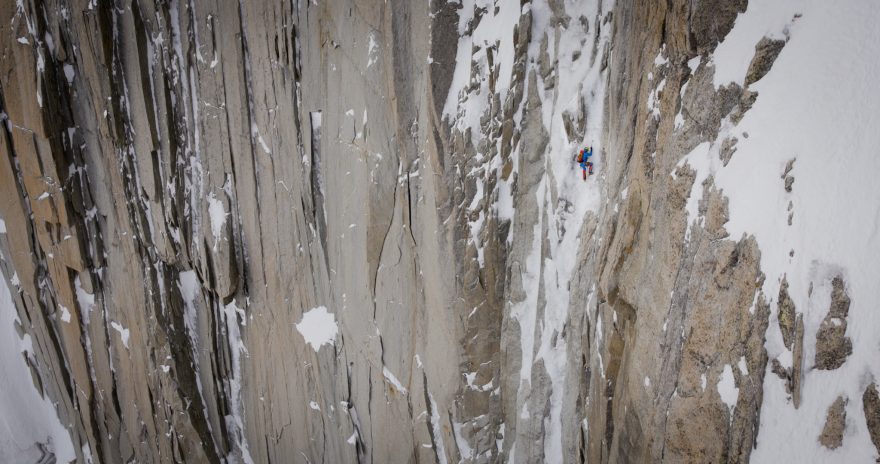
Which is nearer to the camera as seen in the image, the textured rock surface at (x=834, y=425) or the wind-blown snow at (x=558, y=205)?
the textured rock surface at (x=834, y=425)

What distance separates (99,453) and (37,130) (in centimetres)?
600

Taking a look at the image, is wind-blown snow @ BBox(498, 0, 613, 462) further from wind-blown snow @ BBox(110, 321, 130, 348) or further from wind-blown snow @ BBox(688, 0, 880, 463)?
wind-blown snow @ BBox(110, 321, 130, 348)

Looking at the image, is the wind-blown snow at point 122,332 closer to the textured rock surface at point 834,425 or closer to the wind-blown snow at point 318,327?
the wind-blown snow at point 318,327

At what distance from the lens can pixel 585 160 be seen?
4512 mm

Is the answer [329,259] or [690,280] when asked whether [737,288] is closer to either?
[690,280]

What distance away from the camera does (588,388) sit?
4.47 m

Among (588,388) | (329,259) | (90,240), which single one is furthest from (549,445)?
(90,240)

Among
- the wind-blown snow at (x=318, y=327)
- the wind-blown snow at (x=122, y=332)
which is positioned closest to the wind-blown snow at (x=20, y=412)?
the wind-blown snow at (x=122, y=332)

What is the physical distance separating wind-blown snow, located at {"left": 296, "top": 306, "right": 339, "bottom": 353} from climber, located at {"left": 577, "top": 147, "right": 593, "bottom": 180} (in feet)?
13.0

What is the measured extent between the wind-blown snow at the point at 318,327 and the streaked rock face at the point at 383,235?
41 mm

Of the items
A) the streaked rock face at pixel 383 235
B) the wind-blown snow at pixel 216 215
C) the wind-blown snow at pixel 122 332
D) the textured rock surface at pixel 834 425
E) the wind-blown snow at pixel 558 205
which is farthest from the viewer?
the wind-blown snow at pixel 122 332

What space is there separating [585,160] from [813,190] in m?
2.28

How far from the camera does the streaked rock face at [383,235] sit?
312 centimetres

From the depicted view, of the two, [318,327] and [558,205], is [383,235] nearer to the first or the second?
[318,327]
